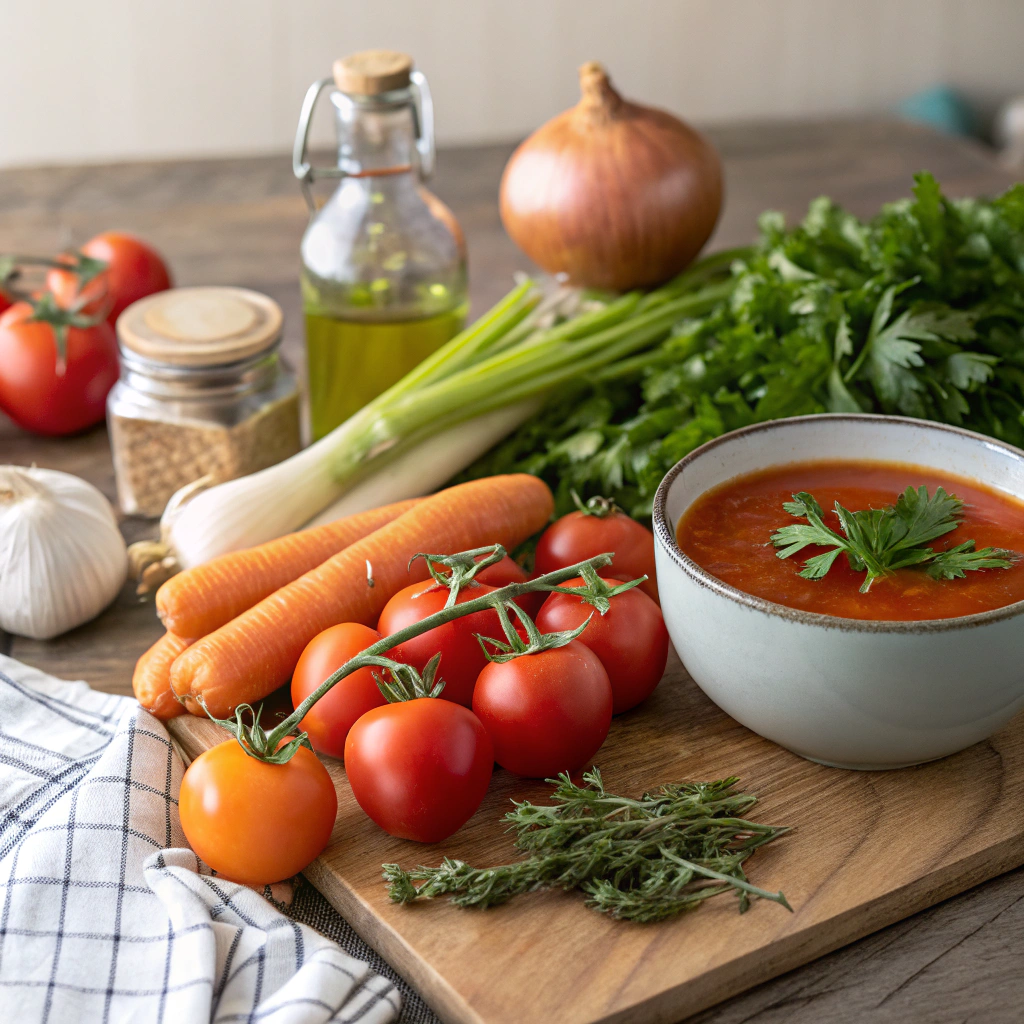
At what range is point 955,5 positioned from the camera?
5016 mm

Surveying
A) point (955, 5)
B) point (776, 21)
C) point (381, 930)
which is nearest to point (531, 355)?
point (381, 930)

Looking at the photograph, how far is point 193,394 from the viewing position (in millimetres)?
1684

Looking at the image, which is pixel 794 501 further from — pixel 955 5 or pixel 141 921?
pixel 955 5

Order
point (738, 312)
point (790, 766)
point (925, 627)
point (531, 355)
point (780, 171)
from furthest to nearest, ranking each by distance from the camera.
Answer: point (780, 171), point (531, 355), point (738, 312), point (790, 766), point (925, 627)

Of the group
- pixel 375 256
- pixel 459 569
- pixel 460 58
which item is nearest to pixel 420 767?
pixel 459 569

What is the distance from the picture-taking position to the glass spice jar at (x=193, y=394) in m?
1.67

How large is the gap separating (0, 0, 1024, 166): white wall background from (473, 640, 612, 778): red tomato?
134 inches

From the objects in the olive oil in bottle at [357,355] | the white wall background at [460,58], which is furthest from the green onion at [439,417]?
the white wall background at [460,58]

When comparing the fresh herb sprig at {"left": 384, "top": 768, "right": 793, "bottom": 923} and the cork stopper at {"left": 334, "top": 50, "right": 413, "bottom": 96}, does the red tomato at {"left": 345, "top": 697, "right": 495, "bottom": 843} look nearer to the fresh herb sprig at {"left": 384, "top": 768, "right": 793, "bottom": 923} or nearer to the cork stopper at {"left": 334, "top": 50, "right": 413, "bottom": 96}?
the fresh herb sprig at {"left": 384, "top": 768, "right": 793, "bottom": 923}

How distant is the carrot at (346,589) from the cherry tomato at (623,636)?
0.24 metres

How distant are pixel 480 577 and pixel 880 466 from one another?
0.47 m

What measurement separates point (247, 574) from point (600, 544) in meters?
0.43

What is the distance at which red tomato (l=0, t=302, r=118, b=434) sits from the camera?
189 centimetres

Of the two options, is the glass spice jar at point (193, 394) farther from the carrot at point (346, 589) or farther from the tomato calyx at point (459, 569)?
the tomato calyx at point (459, 569)
